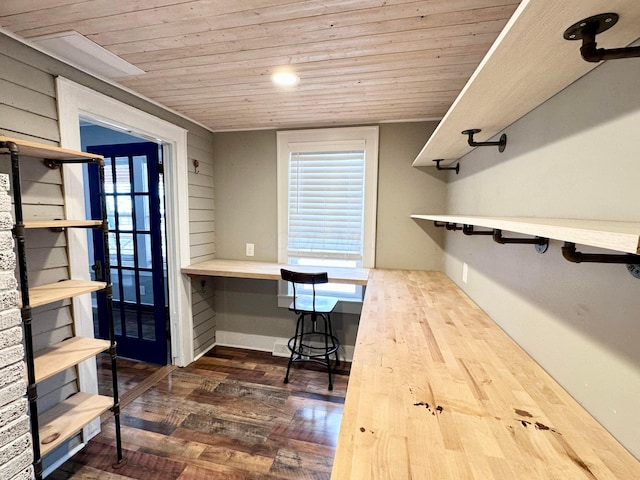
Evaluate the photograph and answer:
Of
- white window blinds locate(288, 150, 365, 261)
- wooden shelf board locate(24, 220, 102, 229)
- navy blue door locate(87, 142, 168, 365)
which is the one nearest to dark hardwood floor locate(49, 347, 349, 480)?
navy blue door locate(87, 142, 168, 365)

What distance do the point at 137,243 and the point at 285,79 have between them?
6.93 feet

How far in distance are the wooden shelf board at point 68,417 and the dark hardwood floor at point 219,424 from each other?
0.37m

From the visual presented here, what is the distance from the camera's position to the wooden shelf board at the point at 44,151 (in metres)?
1.26

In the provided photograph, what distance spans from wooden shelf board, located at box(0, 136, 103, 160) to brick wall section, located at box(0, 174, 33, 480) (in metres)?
0.18

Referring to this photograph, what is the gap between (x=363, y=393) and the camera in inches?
33.6

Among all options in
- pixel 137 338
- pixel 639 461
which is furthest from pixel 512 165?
pixel 137 338

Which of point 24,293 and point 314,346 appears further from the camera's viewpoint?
point 314,346

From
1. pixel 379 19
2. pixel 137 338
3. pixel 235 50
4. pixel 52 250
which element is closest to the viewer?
pixel 379 19

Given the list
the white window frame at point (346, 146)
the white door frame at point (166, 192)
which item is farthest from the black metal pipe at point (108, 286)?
the white window frame at point (346, 146)

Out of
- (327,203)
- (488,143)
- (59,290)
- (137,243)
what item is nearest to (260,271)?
(327,203)

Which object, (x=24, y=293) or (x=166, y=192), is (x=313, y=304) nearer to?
(x=166, y=192)

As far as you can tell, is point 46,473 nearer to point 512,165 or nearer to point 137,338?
point 137,338

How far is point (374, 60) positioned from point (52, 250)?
6.93 ft

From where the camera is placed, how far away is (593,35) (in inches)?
23.7
